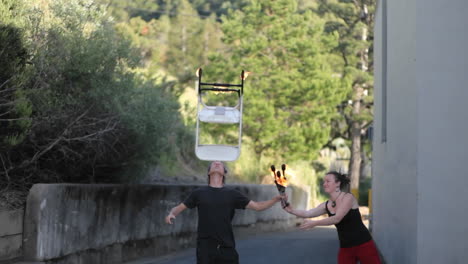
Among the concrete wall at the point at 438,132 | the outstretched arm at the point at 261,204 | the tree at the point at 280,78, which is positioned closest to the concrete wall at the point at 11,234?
the outstretched arm at the point at 261,204

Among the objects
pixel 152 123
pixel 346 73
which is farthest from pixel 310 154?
pixel 152 123

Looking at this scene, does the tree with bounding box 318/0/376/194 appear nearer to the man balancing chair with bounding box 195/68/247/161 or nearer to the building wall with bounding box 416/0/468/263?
the man balancing chair with bounding box 195/68/247/161

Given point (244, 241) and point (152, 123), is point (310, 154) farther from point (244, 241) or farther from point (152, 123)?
point (152, 123)

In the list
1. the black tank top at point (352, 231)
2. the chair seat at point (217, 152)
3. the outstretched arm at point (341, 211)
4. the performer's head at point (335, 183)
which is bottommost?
the black tank top at point (352, 231)

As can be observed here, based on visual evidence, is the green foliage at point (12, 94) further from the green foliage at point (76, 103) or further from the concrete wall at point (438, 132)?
the concrete wall at point (438, 132)

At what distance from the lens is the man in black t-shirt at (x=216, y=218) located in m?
8.30

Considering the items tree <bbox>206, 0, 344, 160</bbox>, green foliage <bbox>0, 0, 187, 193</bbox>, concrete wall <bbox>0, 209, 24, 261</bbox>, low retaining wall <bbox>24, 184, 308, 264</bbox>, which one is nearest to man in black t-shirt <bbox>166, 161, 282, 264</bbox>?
concrete wall <bbox>0, 209, 24, 261</bbox>

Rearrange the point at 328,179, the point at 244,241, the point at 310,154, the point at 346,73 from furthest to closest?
the point at 346,73 < the point at 310,154 < the point at 244,241 < the point at 328,179

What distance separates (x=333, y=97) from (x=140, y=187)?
23.6m

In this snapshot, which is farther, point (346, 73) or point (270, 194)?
point (346, 73)

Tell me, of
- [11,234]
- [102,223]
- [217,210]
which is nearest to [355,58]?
[102,223]

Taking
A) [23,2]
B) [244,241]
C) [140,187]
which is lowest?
[244,241]

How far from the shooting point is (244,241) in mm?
20812

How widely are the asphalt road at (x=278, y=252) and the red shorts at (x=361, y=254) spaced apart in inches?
263
